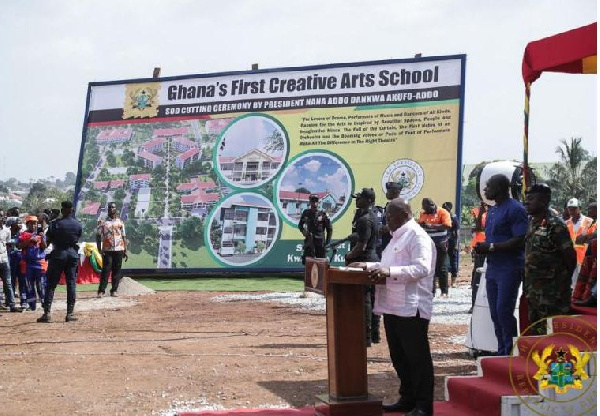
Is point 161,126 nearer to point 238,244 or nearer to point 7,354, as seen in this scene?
point 238,244

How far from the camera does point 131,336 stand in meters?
11.2

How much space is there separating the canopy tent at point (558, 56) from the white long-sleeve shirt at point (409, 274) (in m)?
2.33

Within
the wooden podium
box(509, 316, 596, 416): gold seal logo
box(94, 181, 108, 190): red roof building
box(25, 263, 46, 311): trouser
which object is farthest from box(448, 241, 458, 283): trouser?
the wooden podium

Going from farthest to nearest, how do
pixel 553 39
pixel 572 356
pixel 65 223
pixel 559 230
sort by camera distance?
pixel 65 223 → pixel 553 39 → pixel 559 230 → pixel 572 356

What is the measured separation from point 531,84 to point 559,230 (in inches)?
77.4

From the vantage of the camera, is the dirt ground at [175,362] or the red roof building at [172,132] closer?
the dirt ground at [175,362]

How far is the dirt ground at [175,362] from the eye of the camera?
721cm

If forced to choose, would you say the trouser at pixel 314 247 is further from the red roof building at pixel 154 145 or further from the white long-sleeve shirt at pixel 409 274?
the red roof building at pixel 154 145

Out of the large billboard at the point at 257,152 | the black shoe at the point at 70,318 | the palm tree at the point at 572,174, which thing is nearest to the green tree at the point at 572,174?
the palm tree at the point at 572,174

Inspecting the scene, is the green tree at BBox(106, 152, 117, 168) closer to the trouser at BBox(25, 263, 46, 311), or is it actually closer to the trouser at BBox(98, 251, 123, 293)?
the trouser at BBox(98, 251, 123, 293)

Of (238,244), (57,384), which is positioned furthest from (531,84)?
(238,244)

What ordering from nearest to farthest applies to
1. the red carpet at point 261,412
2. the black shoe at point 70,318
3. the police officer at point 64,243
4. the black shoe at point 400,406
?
the black shoe at point 400,406
the red carpet at point 261,412
the police officer at point 64,243
the black shoe at point 70,318

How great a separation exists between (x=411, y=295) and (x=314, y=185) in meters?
15.0

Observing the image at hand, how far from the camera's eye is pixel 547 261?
659cm
